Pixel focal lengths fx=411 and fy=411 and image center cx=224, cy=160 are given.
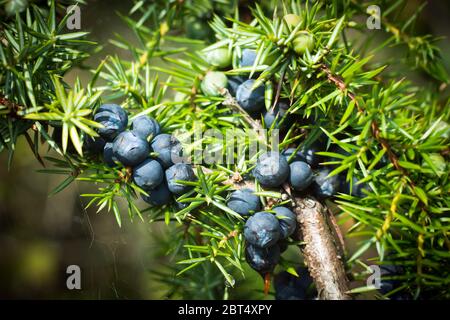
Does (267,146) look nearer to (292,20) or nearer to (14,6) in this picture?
(292,20)

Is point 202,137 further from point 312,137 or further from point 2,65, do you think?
point 2,65

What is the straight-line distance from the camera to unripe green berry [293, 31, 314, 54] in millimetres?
543

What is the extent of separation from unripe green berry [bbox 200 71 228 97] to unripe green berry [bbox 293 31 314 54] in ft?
0.44

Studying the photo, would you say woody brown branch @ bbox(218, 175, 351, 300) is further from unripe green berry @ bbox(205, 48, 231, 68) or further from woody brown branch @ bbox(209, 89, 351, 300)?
unripe green berry @ bbox(205, 48, 231, 68)

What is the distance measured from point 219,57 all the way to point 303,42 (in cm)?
15

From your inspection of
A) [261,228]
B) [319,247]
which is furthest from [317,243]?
[261,228]

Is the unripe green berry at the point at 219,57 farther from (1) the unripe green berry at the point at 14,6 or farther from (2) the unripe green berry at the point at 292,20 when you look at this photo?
(1) the unripe green berry at the point at 14,6

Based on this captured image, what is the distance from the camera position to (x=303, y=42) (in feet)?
1.78

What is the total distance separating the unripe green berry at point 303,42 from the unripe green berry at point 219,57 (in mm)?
129

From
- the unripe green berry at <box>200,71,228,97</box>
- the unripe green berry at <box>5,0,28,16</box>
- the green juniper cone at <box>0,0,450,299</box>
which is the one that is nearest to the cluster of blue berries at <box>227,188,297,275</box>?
the green juniper cone at <box>0,0,450,299</box>

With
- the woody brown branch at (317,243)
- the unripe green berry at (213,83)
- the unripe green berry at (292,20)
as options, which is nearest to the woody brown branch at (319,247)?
the woody brown branch at (317,243)

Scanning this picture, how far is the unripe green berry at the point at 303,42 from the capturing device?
543 millimetres

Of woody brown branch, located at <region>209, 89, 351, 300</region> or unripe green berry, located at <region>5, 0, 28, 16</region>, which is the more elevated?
unripe green berry, located at <region>5, 0, 28, 16</region>

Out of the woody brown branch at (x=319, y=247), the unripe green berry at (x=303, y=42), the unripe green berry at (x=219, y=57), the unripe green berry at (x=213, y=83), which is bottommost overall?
the woody brown branch at (x=319, y=247)
